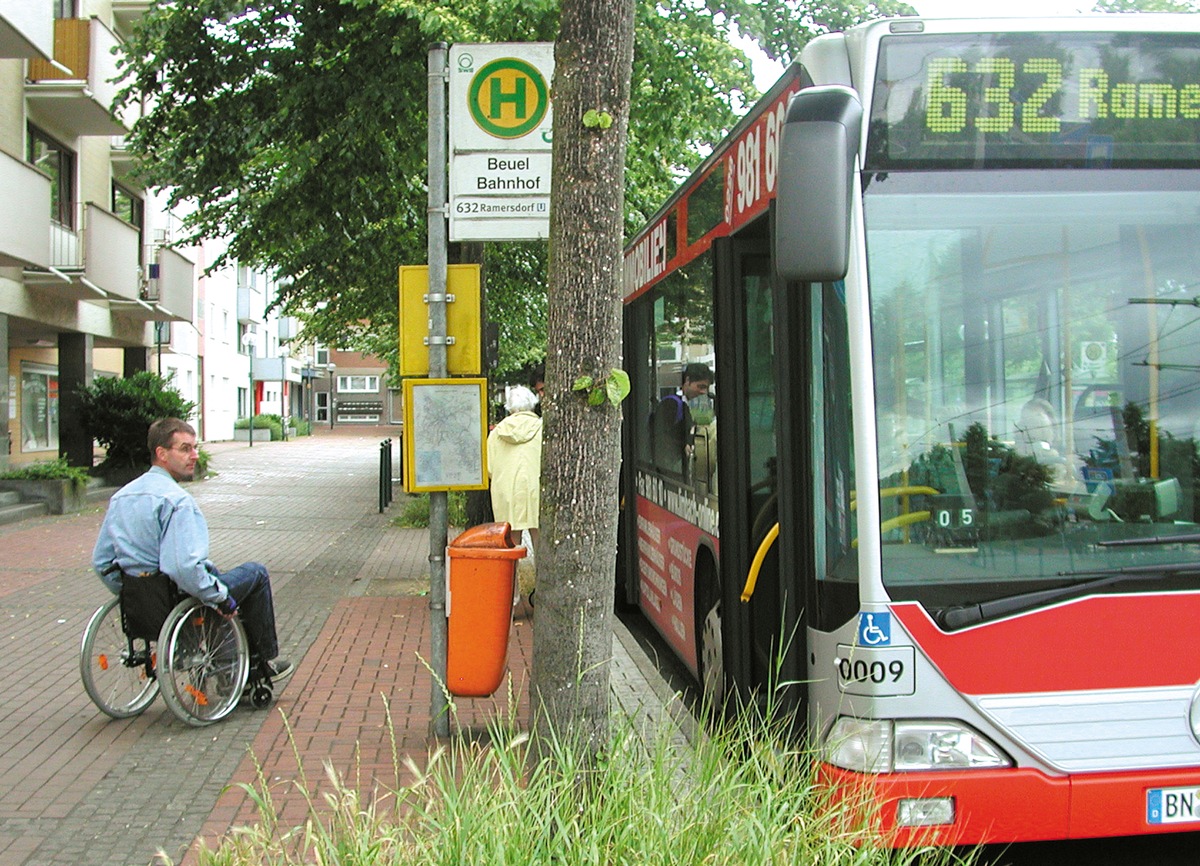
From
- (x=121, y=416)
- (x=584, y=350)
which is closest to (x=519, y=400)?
(x=584, y=350)

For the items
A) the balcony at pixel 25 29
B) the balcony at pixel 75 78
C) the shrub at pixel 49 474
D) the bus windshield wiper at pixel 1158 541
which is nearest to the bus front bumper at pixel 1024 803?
the bus windshield wiper at pixel 1158 541

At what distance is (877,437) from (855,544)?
35 centimetres

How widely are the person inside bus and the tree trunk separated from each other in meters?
1.55

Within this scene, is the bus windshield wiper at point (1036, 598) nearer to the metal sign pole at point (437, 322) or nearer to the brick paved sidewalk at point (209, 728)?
the brick paved sidewalk at point (209, 728)

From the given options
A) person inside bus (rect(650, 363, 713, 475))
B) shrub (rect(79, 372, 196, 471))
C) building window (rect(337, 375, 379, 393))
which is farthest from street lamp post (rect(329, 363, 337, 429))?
A: person inside bus (rect(650, 363, 713, 475))

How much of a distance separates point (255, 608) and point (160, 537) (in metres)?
0.73

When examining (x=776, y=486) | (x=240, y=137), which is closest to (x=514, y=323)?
(x=240, y=137)

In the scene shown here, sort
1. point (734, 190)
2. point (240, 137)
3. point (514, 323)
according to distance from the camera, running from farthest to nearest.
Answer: point (514, 323)
point (240, 137)
point (734, 190)

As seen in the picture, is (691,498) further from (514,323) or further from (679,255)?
(514,323)

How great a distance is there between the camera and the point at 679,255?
691 centimetres

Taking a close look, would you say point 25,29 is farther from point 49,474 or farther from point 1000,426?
point 1000,426

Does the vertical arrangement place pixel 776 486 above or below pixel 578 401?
below

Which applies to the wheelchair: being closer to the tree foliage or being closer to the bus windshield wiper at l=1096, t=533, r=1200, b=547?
the bus windshield wiper at l=1096, t=533, r=1200, b=547

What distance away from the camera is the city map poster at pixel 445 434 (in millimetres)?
6051
